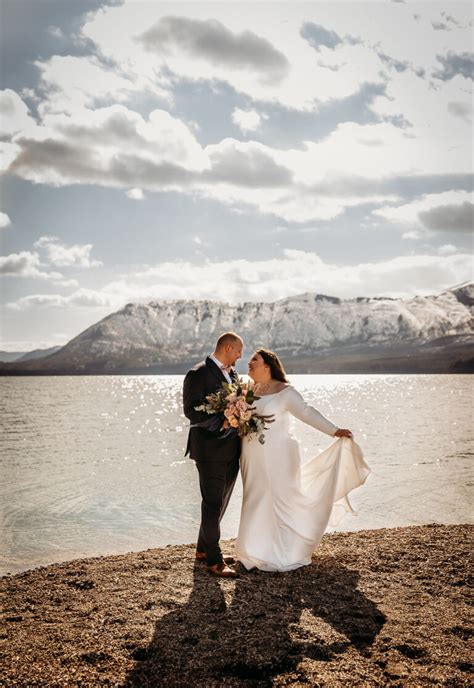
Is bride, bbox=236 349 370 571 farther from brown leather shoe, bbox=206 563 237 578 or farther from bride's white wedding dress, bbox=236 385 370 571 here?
brown leather shoe, bbox=206 563 237 578

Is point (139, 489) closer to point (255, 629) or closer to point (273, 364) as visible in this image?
point (273, 364)

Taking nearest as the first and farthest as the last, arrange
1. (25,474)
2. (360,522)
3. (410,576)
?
(410,576)
(360,522)
(25,474)

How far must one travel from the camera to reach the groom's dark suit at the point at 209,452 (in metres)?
8.20

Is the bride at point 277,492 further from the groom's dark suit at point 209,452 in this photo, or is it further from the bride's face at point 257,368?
the groom's dark suit at point 209,452

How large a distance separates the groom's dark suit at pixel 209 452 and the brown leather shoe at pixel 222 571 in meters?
0.07

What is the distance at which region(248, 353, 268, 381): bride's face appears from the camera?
8.66 m

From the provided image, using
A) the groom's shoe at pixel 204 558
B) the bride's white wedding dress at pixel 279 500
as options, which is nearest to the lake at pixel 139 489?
the groom's shoe at pixel 204 558

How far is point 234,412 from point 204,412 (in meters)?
0.54

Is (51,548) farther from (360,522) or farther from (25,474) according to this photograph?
(25,474)

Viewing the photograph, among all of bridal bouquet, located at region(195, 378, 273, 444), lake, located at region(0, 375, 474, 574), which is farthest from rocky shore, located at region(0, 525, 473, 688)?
lake, located at region(0, 375, 474, 574)

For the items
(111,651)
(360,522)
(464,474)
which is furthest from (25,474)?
(111,651)

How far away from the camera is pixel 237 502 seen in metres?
16.4

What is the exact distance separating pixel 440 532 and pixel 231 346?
6040mm

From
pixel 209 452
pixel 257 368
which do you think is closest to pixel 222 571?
pixel 209 452
